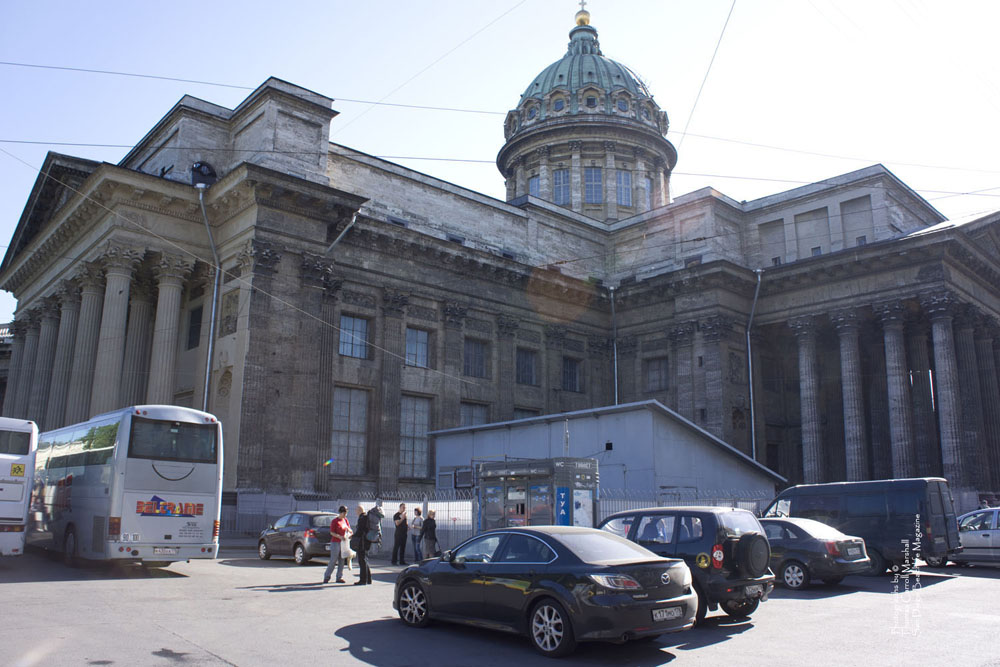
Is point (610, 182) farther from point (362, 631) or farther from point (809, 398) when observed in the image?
point (362, 631)

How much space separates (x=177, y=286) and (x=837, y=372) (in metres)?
28.2

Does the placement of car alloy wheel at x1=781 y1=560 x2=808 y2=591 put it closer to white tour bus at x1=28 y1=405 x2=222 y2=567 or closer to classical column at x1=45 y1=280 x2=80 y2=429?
white tour bus at x1=28 y1=405 x2=222 y2=567

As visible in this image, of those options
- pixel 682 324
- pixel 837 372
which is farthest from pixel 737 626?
pixel 837 372

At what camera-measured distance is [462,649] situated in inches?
348

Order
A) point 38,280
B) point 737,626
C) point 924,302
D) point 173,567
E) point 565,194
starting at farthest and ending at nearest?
1. point 565,194
2. point 38,280
3. point 924,302
4. point 173,567
5. point 737,626

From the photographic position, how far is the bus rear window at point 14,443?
631 inches

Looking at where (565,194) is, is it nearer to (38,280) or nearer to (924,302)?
(924,302)

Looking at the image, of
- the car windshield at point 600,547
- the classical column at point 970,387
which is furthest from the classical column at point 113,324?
the classical column at point 970,387

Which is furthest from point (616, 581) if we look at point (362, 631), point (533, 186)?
point (533, 186)

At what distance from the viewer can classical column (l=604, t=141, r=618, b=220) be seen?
4891 centimetres

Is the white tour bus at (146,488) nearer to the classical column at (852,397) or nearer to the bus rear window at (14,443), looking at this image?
the bus rear window at (14,443)

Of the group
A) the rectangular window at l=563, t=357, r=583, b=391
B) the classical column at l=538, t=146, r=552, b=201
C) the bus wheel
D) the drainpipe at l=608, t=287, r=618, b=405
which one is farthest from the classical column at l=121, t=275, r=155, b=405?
the classical column at l=538, t=146, r=552, b=201

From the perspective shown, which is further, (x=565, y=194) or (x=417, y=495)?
(x=565, y=194)

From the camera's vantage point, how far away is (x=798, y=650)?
888cm
